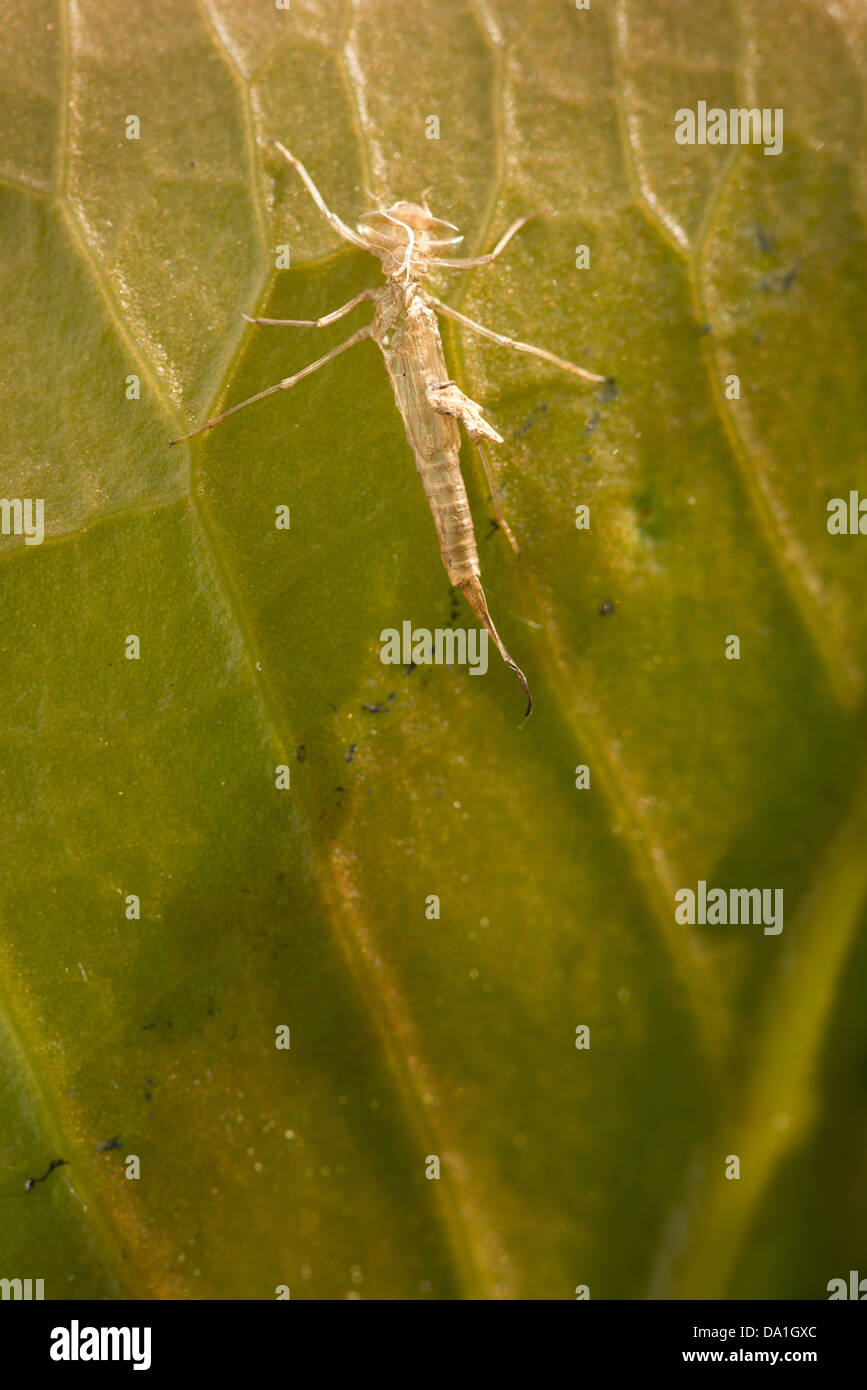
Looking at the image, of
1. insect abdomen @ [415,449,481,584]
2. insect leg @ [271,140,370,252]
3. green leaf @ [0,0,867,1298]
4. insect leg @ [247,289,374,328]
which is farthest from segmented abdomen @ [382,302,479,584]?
insect leg @ [271,140,370,252]

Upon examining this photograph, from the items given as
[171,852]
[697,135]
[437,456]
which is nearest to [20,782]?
[171,852]

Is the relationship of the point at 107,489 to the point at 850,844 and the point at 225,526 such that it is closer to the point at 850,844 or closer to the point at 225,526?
the point at 225,526

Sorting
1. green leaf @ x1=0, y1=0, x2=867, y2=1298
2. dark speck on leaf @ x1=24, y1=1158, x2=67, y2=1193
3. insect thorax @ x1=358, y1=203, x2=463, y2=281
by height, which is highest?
insect thorax @ x1=358, y1=203, x2=463, y2=281

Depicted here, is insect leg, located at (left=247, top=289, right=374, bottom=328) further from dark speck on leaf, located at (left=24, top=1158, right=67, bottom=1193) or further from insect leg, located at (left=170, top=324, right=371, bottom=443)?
dark speck on leaf, located at (left=24, top=1158, right=67, bottom=1193)

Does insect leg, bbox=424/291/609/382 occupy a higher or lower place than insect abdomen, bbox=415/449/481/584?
higher

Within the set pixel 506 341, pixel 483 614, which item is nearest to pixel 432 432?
pixel 506 341

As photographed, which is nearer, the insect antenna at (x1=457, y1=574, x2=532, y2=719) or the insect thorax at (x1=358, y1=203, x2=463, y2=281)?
the insect antenna at (x1=457, y1=574, x2=532, y2=719)

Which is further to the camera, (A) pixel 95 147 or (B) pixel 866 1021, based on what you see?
(A) pixel 95 147
